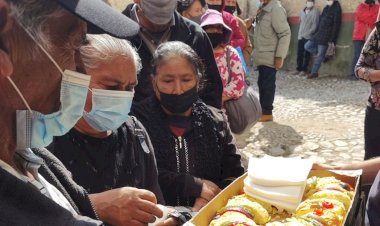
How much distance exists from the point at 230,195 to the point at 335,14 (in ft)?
34.2

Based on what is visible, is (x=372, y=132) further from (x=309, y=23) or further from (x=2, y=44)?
(x=309, y=23)

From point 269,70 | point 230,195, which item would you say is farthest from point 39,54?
point 269,70

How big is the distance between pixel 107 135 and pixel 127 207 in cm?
46

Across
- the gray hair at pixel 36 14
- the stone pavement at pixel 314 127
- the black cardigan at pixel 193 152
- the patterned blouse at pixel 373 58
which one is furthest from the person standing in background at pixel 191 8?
the gray hair at pixel 36 14

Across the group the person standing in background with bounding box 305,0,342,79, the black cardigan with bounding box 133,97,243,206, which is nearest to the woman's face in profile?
the black cardigan with bounding box 133,97,243,206

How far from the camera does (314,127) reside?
6883 millimetres

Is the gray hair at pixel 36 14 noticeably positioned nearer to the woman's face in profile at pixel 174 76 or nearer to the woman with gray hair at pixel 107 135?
the woman with gray hair at pixel 107 135

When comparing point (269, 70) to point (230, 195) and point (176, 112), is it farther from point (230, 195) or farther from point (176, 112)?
point (230, 195)

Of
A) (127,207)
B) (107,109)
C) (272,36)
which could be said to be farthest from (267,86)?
(127,207)

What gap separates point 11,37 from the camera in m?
0.99

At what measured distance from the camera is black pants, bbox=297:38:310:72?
1249 cm

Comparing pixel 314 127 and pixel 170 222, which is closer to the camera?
pixel 170 222

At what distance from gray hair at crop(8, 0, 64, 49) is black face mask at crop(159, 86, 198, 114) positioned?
156 cm

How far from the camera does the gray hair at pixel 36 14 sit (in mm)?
972
